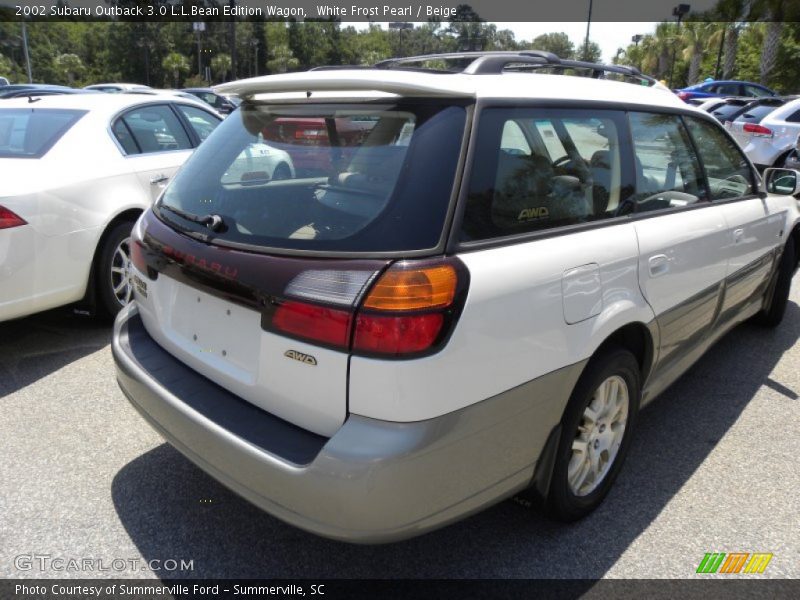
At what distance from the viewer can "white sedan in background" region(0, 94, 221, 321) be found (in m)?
3.79

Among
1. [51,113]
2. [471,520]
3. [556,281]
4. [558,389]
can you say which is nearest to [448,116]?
[556,281]

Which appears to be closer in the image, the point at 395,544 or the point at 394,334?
the point at 394,334

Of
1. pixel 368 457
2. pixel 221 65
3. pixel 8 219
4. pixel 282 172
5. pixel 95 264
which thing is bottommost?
pixel 95 264

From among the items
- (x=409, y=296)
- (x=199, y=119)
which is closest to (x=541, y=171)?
(x=409, y=296)

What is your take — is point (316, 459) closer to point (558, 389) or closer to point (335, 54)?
point (558, 389)

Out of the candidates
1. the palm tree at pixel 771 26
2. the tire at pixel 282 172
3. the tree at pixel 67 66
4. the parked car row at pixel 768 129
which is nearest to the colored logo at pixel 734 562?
the tire at pixel 282 172

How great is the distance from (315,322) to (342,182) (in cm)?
51

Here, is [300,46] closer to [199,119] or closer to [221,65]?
[221,65]

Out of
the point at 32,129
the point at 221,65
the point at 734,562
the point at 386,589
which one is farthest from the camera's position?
the point at 221,65

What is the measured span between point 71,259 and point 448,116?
10.1ft

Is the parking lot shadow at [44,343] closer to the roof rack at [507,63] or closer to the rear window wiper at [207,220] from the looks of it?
the rear window wiper at [207,220]

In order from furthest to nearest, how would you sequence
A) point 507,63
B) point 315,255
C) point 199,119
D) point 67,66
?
point 67,66, point 199,119, point 507,63, point 315,255

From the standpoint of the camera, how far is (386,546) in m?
2.51

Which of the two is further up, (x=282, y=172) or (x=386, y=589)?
(x=282, y=172)
